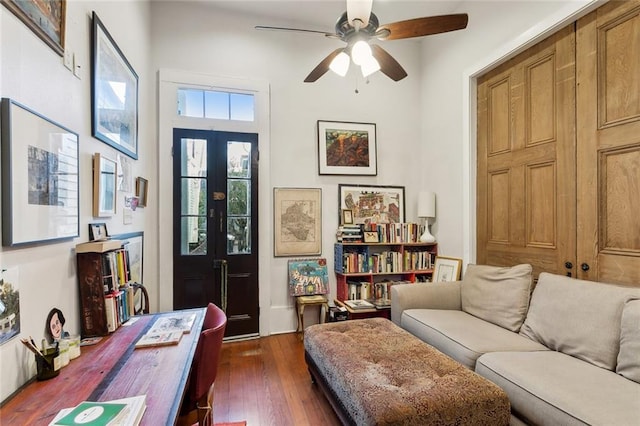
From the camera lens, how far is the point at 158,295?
3.17m

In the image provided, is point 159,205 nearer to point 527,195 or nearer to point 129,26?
point 129,26

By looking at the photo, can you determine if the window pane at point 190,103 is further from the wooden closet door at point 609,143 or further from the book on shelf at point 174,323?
the wooden closet door at point 609,143

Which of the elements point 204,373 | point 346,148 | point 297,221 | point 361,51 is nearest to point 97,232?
point 204,373

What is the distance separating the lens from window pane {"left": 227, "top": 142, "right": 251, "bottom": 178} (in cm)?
337

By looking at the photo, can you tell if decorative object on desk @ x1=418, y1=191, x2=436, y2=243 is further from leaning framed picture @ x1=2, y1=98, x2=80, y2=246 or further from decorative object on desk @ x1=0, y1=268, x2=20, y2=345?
decorative object on desk @ x1=0, y1=268, x2=20, y2=345

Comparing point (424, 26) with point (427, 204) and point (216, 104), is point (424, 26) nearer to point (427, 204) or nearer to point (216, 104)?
point (427, 204)

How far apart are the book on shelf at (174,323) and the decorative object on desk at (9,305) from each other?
61cm

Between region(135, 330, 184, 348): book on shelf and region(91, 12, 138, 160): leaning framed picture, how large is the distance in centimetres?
115

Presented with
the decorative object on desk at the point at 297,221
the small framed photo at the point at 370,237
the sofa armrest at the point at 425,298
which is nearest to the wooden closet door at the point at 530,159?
the sofa armrest at the point at 425,298

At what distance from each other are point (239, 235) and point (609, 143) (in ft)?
10.5

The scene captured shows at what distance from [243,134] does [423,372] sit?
9.30 ft

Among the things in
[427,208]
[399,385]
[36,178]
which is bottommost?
[399,385]

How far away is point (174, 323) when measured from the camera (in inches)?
68.1

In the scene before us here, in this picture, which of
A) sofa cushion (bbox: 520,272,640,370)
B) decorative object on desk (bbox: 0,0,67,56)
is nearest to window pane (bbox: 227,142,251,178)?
decorative object on desk (bbox: 0,0,67,56)
